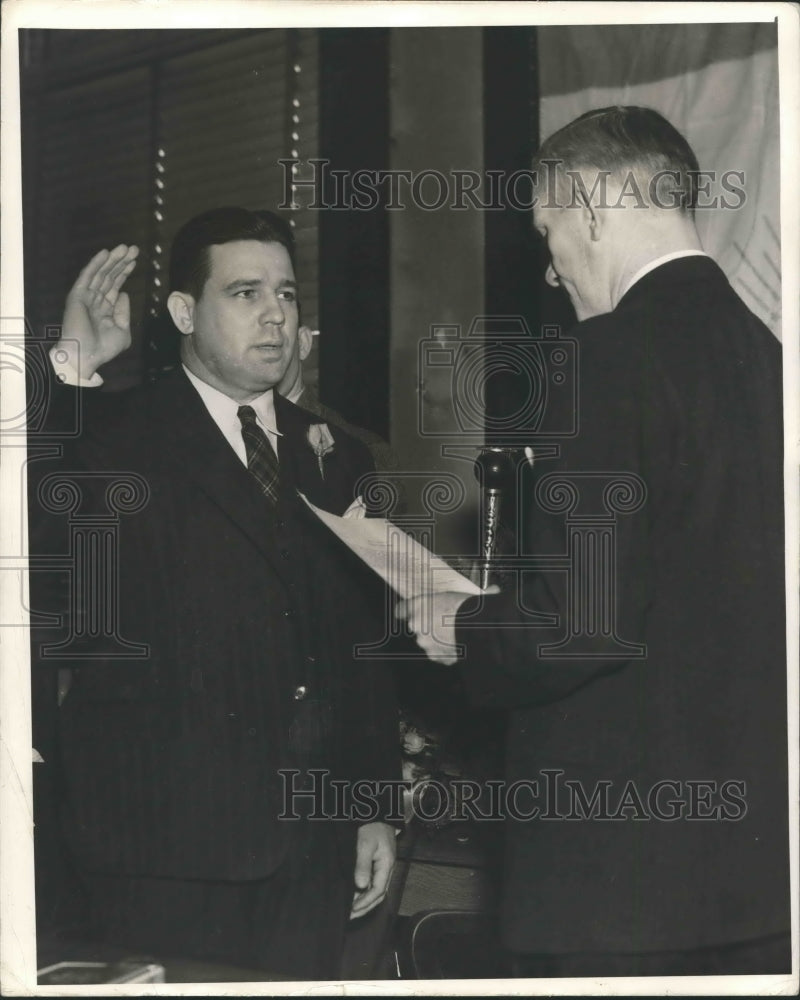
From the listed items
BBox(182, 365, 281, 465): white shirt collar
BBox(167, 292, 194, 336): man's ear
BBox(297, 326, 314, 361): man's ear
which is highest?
BBox(167, 292, 194, 336): man's ear

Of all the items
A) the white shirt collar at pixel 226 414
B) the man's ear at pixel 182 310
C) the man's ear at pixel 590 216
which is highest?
the man's ear at pixel 590 216

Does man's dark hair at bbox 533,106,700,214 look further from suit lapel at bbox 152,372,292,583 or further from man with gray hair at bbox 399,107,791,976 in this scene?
suit lapel at bbox 152,372,292,583

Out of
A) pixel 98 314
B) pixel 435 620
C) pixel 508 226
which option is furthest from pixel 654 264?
pixel 98 314

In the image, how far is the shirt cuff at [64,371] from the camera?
Answer: 85.2 inches

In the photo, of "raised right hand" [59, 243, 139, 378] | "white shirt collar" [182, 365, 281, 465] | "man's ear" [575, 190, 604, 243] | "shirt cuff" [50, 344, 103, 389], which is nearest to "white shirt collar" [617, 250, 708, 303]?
"man's ear" [575, 190, 604, 243]

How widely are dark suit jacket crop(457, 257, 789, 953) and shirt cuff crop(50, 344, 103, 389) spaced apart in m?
0.98

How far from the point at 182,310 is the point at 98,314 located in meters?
0.19

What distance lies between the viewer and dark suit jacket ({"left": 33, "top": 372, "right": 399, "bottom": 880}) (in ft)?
6.89

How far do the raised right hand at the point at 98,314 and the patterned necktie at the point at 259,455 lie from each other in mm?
311

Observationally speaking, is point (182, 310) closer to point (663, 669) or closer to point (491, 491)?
point (491, 491)

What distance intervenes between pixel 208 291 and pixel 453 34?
78 cm

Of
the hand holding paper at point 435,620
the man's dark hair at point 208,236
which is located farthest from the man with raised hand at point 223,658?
the hand holding paper at point 435,620

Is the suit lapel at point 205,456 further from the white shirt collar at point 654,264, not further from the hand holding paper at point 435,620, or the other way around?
the white shirt collar at point 654,264

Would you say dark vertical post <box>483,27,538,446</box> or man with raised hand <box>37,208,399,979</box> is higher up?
dark vertical post <box>483,27,538,446</box>
